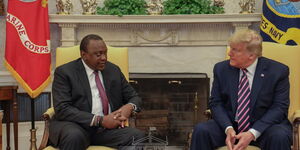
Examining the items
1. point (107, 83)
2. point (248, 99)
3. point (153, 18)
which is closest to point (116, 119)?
point (107, 83)

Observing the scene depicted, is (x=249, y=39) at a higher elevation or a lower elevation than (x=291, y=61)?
higher

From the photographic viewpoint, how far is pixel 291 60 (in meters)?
3.19

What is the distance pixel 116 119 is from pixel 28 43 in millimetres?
1826

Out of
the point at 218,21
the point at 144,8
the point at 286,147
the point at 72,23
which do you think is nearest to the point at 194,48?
the point at 218,21

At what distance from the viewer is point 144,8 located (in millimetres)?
4668

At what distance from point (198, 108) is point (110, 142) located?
2123 mm

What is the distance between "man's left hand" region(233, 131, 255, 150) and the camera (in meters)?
2.49

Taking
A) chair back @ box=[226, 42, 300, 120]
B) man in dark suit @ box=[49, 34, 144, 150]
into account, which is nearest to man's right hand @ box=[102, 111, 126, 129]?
man in dark suit @ box=[49, 34, 144, 150]

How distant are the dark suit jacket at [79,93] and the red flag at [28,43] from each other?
1.30 m

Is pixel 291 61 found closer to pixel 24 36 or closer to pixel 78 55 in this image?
pixel 78 55

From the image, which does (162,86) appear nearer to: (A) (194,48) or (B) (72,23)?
(A) (194,48)

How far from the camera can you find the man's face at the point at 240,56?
8.89ft

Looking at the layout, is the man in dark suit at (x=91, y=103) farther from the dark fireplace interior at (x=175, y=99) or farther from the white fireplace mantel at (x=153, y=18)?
the dark fireplace interior at (x=175, y=99)

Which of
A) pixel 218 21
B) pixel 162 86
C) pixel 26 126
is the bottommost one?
pixel 26 126
